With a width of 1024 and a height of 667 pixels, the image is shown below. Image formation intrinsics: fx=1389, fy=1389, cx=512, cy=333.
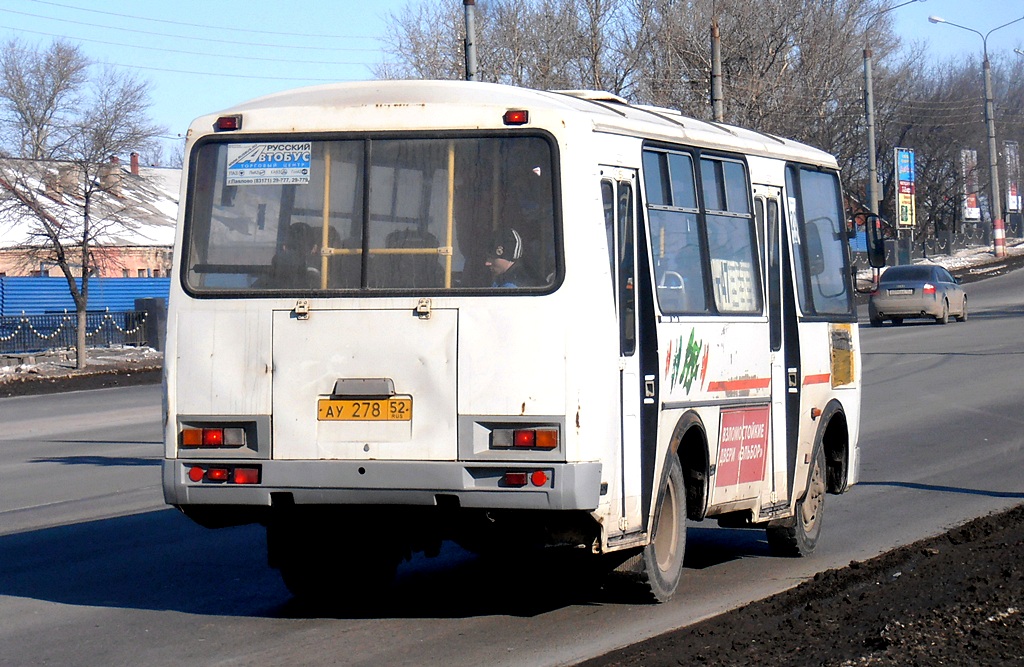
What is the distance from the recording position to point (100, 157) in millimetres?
34344

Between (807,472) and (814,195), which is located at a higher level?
(814,195)

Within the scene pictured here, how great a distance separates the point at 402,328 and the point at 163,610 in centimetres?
232

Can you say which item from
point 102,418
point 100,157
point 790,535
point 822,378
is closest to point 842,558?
point 790,535

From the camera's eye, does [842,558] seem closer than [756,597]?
No

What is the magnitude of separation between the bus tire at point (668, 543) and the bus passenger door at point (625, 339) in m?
0.46

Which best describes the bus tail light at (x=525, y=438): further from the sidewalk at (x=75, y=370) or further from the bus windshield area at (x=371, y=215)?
the sidewalk at (x=75, y=370)

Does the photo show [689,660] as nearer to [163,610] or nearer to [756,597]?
[756,597]

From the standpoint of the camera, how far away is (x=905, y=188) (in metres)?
60.1

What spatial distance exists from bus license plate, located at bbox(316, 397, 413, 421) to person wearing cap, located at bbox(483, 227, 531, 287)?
73 centimetres

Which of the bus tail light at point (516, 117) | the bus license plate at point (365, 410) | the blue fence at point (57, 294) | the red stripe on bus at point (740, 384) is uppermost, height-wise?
the blue fence at point (57, 294)

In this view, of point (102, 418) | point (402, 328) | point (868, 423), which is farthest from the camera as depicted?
point (102, 418)

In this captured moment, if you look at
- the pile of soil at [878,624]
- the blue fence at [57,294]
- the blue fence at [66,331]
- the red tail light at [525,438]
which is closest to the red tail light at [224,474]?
the red tail light at [525,438]

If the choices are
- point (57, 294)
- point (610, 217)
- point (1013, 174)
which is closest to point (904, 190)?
point (1013, 174)

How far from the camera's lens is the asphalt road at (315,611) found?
676 centimetres
